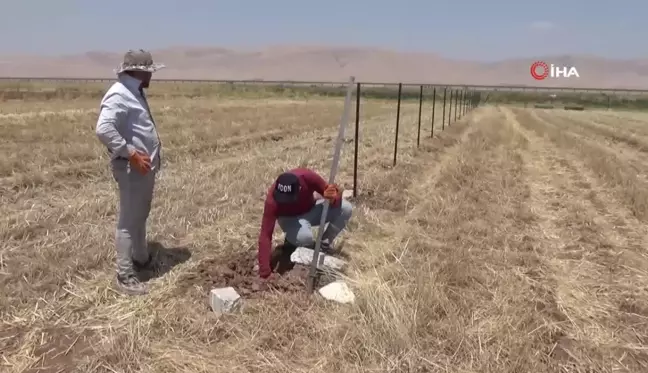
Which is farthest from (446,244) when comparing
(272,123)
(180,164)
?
(272,123)

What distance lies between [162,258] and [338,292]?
1994mm

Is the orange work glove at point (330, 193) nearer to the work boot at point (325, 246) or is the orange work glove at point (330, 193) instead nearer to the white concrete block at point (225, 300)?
the work boot at point (325, 246)

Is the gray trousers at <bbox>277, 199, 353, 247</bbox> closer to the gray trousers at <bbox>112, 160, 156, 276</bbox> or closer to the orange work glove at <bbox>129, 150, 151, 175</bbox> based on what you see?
the gray trousers at <bbox>112, 160, 156, 276</bbox>

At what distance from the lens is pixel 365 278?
16.5ft

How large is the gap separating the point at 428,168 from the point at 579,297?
7.11 meters

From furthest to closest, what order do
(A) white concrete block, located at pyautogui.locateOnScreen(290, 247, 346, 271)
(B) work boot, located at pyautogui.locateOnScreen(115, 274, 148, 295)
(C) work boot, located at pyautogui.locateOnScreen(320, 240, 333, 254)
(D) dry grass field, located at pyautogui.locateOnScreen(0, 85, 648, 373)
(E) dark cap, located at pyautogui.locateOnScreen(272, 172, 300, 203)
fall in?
(C) work boot, located at pyautogui.locateOnScreen(320, 240, 333, 254) → (A) white concrete block, located at pyautogui.locateOnScreen(290, 247, 346, 271) → (E) dark cap, located at pyautogui.locateOnScreen(272, 172, 300, 203) → (B) work boot, located at pyautogui.locateOnScreen(115, 274, 148, 295) → (D) dry grass field, located at pyautogui.locateOnScreen(0, 85, 648, 373)

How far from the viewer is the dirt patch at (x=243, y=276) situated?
4.98 m

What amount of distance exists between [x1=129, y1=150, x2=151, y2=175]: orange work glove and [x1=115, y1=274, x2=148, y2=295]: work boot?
3.03 ft

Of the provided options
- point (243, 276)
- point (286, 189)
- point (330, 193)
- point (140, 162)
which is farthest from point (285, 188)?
point (140, 162)

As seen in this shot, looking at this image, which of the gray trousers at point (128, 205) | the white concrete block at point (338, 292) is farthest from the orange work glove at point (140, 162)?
the white concrete block at point (338, 292)

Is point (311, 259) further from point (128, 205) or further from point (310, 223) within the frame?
point (128, 205)

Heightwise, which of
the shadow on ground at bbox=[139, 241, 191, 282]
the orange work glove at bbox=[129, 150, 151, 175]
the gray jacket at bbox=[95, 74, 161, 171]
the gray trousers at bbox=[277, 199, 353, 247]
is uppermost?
the gray jacket at bbox=[95, 74, 161, 171]

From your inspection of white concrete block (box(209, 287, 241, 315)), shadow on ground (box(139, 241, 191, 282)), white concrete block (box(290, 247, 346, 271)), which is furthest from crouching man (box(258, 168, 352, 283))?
shadow on ground (box(139, 241, 191, 282))

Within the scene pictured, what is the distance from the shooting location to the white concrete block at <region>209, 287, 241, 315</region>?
4.48 m
